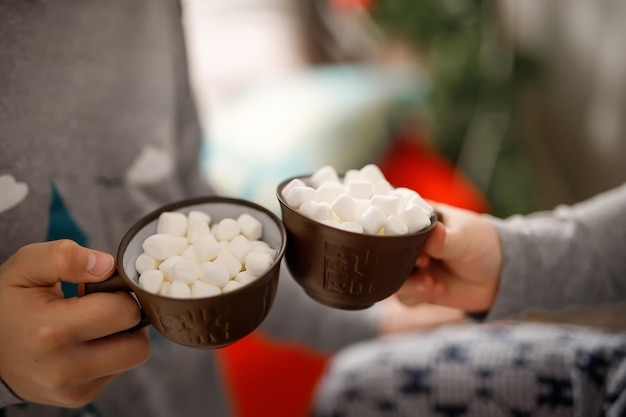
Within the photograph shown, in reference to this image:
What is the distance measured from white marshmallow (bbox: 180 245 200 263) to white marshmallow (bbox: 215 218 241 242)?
30 mm

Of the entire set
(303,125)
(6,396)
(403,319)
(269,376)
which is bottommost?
(269,376)

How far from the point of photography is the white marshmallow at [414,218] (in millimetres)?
461

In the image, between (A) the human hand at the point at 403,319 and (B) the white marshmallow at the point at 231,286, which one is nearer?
(B) the white marshmallow at the point at 231,286

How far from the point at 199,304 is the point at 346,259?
0.42ft

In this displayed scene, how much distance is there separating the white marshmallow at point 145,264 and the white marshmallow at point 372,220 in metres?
0.18

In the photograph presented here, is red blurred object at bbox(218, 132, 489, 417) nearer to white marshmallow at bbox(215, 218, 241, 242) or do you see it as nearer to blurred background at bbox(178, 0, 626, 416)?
blurred background at bbox(178, 0, 626, 416)

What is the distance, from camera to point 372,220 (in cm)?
44

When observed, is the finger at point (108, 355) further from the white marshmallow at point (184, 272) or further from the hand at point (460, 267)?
the hand at point (460, 267)

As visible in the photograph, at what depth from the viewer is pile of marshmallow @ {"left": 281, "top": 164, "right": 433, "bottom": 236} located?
45 centimetres

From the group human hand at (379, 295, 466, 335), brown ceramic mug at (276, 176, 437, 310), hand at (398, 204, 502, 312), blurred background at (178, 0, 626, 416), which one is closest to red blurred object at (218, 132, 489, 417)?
blurred background at (178, 0, 626, 416)

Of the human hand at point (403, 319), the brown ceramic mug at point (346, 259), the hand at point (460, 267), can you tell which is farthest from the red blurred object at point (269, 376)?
the brown ceramic mug at point (346, 259)

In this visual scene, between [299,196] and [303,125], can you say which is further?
[303,125]

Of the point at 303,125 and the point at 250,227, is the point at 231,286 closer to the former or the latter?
the point at 250,227

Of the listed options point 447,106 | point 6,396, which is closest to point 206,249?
point 6,396
